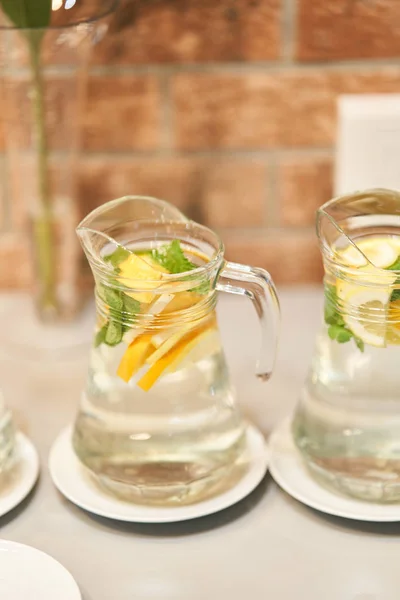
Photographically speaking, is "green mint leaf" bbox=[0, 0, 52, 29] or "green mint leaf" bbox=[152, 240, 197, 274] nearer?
"green mint leaf" bbox=[152, 240, 197, 274]

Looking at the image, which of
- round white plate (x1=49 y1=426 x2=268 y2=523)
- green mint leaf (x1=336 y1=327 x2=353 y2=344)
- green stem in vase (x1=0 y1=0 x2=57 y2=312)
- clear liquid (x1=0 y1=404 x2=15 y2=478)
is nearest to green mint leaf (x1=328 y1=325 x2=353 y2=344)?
green mint leaf (x1=336 y1=327 x2=353 y2=344)

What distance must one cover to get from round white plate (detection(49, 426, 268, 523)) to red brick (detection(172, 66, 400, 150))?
0.32 metres

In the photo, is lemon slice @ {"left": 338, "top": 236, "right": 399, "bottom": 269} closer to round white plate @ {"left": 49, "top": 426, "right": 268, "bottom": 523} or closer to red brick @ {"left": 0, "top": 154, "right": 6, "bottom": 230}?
round white plate @ {"left": 49, "top": 426, "right": 268, "bottom": 523}

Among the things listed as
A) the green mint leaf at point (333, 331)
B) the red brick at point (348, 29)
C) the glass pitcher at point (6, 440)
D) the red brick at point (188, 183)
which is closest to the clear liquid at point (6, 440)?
the glass pitcher at point (6, 440)

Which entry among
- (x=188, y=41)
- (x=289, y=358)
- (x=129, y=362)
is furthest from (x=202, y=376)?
(x=188, y=41)

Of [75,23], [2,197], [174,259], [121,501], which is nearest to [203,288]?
[174,259]

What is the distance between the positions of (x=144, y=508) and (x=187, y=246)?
6.5 inches

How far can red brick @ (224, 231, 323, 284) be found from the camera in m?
0.88

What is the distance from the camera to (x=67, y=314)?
32.7 inches

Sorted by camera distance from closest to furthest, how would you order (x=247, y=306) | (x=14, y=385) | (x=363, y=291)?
(x=363, y=291) → (x=14, y=385) → (x=247, y=306)

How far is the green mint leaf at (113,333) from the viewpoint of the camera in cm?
54

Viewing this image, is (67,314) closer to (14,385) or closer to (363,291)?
(14,385)

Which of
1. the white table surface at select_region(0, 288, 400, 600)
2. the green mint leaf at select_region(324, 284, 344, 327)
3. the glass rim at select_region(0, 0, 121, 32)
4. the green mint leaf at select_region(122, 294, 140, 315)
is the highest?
the glass rim at select_region(0, 0, 121, 32)

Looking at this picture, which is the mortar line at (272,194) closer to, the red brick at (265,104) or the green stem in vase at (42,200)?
the red brick at (265,104)
